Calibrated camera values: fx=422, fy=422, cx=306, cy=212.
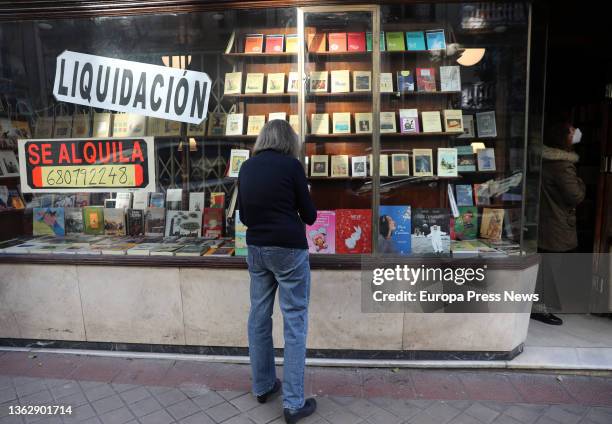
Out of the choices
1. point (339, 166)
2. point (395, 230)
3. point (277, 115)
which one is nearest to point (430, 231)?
point (395, 230)

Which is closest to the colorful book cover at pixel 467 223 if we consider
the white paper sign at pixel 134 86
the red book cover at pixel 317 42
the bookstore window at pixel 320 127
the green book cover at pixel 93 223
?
the bookstore window at pixel 320 127

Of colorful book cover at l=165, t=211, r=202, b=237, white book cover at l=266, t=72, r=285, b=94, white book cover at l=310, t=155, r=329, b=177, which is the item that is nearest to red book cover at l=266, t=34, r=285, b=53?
white book cover at l=266, t=72, r=285, b=94

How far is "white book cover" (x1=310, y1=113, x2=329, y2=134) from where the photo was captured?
12.9 ft

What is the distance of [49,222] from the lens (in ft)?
13.8

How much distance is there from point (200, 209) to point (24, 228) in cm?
172

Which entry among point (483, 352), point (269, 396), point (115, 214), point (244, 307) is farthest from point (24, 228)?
point (483, 352)

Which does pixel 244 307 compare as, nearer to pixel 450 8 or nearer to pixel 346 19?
pixel 346 19

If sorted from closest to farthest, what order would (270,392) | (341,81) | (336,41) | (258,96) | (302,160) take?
(270,392)
(302,160)
(336,41)
(341,81)
(258,96)

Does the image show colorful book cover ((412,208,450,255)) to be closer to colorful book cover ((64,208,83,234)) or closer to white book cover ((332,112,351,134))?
white book cover ((332,112,351,134))

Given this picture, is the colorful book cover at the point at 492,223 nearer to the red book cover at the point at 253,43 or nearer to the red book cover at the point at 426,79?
the red book cover at the point at 426,79

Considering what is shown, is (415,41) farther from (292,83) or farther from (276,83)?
(276,83)

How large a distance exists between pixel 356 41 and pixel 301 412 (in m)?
3.07

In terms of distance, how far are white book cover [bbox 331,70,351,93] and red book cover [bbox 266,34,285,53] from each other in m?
0.54

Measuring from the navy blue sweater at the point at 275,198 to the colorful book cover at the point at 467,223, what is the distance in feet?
6.88
